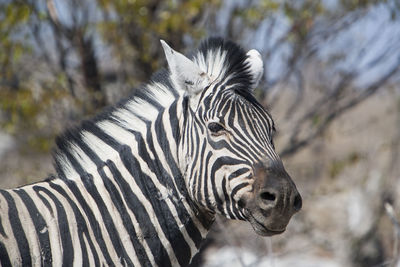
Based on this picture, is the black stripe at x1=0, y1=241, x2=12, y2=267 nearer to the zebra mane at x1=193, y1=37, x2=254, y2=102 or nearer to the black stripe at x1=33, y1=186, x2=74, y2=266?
the black stripe at x1=33, y1=186, x2=74, y2=266

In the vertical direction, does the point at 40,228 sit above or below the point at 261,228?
above

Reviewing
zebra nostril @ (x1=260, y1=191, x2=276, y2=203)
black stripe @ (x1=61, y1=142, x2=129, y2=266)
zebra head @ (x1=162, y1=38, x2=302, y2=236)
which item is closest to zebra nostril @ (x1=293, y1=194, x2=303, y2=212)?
zebra head @ (x1=162, y1=38, x2=302, y2=236)

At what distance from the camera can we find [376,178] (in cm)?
1053

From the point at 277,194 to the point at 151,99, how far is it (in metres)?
1.21

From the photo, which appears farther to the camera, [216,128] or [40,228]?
[216,128]

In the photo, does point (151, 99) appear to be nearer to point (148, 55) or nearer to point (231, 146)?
point (231, 146)

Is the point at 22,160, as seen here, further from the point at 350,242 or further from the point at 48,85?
the point at 350,242

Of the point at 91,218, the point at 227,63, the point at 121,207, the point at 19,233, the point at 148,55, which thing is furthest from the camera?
the point at 148,55

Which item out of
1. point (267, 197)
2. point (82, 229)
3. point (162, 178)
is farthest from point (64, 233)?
point (267, 197)

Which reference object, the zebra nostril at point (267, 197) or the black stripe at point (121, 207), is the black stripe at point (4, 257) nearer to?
the black stripe at point (121, 207)

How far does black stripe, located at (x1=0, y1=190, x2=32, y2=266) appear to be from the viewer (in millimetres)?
2961

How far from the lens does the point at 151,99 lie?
3.68 m

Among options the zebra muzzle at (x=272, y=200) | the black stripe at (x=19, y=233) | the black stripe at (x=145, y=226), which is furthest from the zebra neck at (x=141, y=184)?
Result: the zebra muzzle at (x=272, y=200)

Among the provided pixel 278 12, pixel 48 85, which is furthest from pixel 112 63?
pixel 278 12
